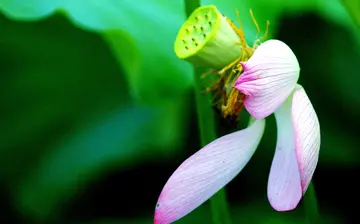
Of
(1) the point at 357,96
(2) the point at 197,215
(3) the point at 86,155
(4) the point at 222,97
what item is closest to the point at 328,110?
(1) the point at 357,96

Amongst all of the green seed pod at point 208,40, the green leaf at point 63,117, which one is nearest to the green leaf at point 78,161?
the green leaf at point 63,117

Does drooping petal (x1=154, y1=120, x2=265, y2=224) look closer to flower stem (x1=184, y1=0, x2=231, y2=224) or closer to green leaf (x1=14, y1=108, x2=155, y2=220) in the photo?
flower stem (x1=184, y1=0, x2=231, y2=224)

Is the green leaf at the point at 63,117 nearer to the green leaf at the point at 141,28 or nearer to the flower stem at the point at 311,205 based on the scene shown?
the green leaf at the point at 141,28

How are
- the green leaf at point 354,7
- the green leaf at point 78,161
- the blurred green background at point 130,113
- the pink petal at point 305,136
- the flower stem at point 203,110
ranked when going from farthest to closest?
the green leaf at point 78,161, the blurred green background at point 130,113, the green leaf at point 354,7, the flower stem at point 203,110, the pink petal at point 305,136

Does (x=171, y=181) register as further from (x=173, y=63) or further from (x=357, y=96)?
(x=357, y=96)

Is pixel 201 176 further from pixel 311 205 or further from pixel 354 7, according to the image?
pixel 354 7
